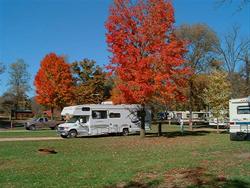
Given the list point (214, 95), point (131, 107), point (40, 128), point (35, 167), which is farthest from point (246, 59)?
point (35, 167)

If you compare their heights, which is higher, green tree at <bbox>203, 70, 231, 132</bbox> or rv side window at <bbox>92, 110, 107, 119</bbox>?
green tree at <bbox>203, 70, 231, 132</bbox>

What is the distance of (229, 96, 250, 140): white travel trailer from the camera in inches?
997

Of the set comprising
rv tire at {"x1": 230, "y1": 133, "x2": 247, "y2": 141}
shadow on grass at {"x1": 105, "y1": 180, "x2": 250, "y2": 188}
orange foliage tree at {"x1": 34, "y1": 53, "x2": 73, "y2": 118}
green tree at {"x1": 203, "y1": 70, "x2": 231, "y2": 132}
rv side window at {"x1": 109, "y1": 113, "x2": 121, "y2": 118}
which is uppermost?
orange foliage tree at {"x1": 34, "y1": 53, "x2": 73, "y2": 118}

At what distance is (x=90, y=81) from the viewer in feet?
240

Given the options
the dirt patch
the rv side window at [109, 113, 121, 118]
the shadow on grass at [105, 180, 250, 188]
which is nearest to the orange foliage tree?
the rv side window at [109, 113, 121, 118]

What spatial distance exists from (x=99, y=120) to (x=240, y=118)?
12.3 metres

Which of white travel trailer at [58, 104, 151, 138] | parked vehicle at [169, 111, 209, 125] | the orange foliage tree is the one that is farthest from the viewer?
parked vehicle at [169, 111, 209, 125]

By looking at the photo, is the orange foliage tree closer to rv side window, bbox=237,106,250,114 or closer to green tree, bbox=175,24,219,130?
green tree, bbox=175,24,219,130

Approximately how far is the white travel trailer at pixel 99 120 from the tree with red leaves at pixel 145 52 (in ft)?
15.4

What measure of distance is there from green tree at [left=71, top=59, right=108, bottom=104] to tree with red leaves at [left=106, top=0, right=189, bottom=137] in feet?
134

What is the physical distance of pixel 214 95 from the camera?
3888cm

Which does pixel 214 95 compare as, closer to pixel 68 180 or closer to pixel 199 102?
pixel 199 102

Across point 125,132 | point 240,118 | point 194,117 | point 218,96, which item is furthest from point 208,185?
point 194,117

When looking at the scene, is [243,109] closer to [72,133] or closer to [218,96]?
[218,96]
